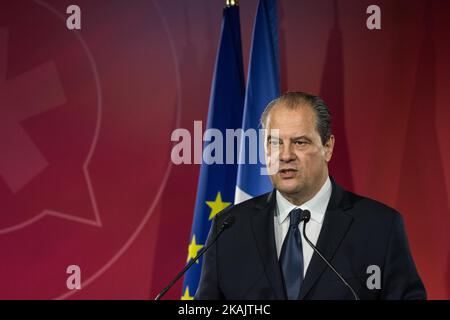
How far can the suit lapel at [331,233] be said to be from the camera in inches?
83.0

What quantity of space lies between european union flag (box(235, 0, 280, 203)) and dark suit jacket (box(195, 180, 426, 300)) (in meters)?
0.83

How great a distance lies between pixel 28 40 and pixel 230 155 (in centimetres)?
125

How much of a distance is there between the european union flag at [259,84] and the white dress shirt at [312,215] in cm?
84

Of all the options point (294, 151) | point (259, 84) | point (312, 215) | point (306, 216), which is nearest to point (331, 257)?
point (312, 215)

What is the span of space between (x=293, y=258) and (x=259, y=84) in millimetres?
1325

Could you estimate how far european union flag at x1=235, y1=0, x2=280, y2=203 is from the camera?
3.25 m

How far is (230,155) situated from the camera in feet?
11.2

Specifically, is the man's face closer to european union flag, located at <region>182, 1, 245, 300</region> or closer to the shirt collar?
the shirt collar

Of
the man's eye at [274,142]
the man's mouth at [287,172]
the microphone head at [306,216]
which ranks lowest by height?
the microphone head at [306,216]

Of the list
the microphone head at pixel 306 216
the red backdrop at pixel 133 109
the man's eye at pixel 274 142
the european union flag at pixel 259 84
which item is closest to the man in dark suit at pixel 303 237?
the man's eye at pixel 274 142

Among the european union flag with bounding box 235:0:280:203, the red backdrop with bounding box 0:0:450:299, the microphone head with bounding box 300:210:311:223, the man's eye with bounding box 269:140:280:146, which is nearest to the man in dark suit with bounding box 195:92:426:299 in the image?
the man's eye with bounding box 269:140:280:146

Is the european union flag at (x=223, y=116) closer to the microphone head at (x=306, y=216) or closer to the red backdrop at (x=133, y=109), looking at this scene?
the red backdrop at (x=133, y=109)

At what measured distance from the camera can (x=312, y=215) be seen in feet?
7.66
